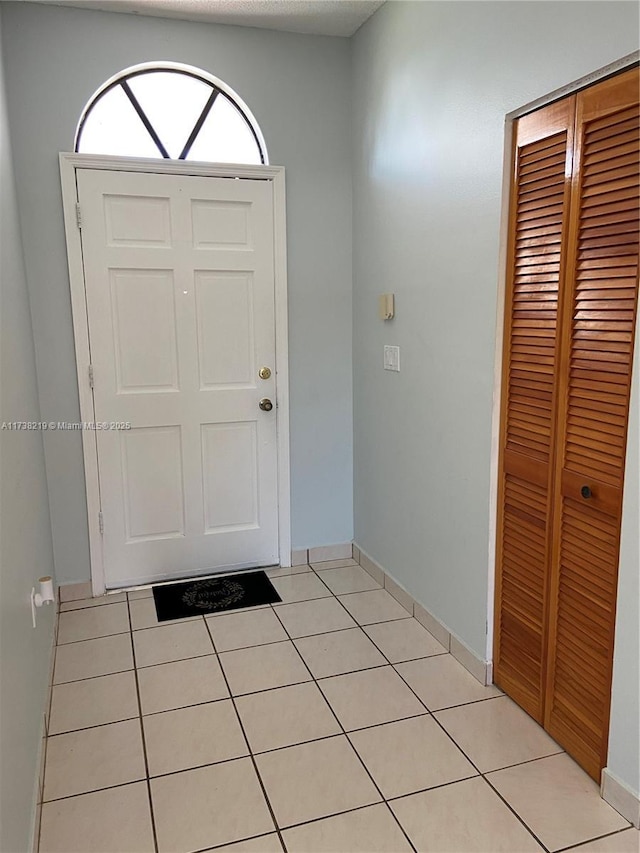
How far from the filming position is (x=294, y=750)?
1.98 m

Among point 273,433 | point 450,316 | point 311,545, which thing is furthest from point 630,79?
point 311,545

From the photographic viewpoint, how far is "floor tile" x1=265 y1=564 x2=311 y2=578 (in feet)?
10.8

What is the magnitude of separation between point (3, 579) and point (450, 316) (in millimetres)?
1719

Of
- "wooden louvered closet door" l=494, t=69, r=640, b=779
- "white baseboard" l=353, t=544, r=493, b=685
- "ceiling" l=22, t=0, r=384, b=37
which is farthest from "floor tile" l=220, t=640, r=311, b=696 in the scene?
"ceiling" l=22, t=0, r=384, b=37

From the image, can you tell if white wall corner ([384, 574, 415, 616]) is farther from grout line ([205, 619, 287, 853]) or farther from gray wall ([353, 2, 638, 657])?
grout line ([205, 619, 287, 853])

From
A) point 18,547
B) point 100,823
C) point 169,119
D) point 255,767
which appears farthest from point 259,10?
point 100,823

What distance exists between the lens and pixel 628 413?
1.60 meters

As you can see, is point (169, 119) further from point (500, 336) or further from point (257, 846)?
point (257, 846)

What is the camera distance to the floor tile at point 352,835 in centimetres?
161

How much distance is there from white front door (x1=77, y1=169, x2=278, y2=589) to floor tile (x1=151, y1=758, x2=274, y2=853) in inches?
56.4

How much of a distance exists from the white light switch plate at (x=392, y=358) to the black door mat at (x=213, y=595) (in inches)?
48.8

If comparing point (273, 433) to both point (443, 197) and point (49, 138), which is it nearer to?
point (443, 197)

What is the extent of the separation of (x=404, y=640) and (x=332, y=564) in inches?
34.2

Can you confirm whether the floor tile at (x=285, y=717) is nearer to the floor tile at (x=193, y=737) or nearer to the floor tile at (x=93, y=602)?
the floor tile at (x=193, y=737)
